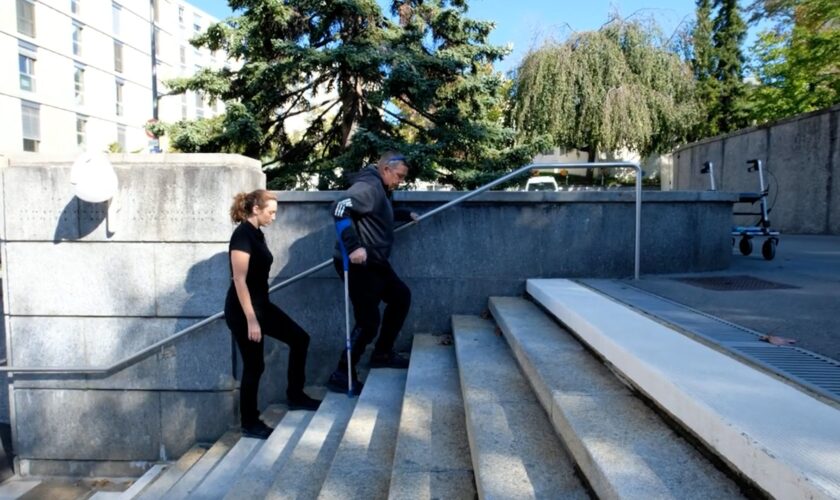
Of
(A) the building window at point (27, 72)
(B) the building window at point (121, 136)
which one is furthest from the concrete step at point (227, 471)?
(B) the building window at point (121, 136)

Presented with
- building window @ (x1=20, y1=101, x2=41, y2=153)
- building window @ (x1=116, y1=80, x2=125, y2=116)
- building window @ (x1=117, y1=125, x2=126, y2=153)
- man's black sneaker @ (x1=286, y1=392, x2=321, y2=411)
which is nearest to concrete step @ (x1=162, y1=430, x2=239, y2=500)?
man's black sneaker @ (x1=286, y1=392, x2=321, y2=411)

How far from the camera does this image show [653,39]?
19.8m

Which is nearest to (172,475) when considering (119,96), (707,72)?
(707,72)

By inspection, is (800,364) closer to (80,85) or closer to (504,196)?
(504,196)

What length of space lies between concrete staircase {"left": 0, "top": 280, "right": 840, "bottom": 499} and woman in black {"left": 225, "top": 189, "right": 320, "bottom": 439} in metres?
0.41

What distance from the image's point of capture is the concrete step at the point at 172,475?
4521 mm

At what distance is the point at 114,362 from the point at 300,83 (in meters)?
8.02

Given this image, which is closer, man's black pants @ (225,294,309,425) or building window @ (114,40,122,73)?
man's black pants @ (225,294,309,425)

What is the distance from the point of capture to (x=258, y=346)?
4.25 m

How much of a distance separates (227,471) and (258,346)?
3.25ft

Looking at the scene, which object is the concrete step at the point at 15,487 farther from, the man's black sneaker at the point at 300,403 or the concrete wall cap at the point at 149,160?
the concrete wall cap at the point at 149,160

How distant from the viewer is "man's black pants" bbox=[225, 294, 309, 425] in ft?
13.7

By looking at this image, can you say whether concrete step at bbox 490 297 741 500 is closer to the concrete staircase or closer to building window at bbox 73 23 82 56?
the concrete staircase

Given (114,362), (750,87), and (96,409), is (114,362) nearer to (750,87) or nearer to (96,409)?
(96,409)
